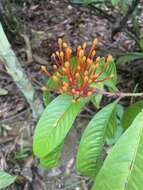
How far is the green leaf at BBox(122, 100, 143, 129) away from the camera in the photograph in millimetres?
1492

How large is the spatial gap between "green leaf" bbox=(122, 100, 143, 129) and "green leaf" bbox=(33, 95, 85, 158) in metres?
0.31

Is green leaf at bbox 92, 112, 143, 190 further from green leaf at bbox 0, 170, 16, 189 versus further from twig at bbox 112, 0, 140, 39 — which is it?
twig at bbox 112, 0, 140, 39

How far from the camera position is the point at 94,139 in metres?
1.32

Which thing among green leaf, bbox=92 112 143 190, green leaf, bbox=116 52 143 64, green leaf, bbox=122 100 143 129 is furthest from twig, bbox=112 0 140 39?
green leaf, bbox=92 112 143 190

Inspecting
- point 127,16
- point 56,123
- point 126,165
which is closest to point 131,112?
point 56,123

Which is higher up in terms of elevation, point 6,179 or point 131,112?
point 131,112

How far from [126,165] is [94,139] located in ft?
1.29

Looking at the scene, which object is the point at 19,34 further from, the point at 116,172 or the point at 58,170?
the point at 116,172

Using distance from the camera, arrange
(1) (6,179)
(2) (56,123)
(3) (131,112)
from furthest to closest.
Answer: (1) (6,179) → (3) (131,112) → (2) (56,123)

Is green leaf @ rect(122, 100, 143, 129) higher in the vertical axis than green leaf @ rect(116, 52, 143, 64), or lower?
higher

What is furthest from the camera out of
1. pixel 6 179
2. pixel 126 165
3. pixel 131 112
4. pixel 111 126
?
pixel 6 179

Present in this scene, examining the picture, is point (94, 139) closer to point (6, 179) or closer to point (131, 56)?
point (6, 179)

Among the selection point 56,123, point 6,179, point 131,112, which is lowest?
point 6,179

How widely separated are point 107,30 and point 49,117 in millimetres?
1895
